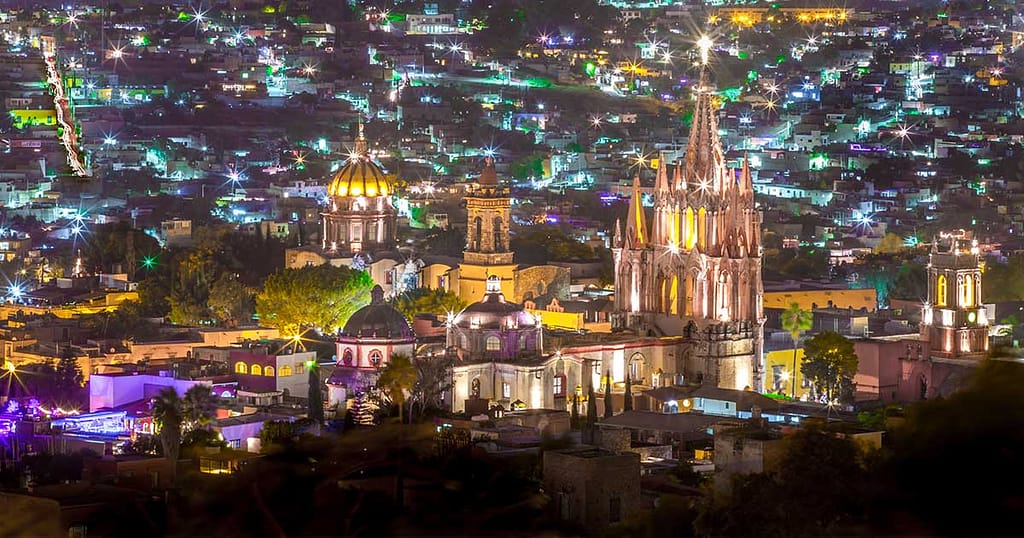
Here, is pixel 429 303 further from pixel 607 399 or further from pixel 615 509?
pixel 615 509

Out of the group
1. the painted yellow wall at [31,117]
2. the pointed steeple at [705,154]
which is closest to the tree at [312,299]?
the pointed steeple at [705,154]

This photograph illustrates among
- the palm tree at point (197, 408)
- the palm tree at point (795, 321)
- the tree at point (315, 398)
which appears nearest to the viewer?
the palm tree at point (197, 408)

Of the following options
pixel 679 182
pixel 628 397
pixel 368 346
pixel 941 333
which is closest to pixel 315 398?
pixel 368 346

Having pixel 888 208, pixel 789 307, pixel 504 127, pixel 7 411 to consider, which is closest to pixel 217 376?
pixel 7 411

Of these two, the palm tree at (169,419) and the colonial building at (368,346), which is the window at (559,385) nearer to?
the colonial building at (368,346)

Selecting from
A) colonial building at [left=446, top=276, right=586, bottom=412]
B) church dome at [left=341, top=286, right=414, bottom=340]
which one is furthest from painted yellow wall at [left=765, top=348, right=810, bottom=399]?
church dome at [left=341, top=286, right=414, bottom=340]

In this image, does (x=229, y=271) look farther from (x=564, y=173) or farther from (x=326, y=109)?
(x=326, y=109)

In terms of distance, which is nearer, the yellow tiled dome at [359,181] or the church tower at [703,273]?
the church tower at [703,273]
